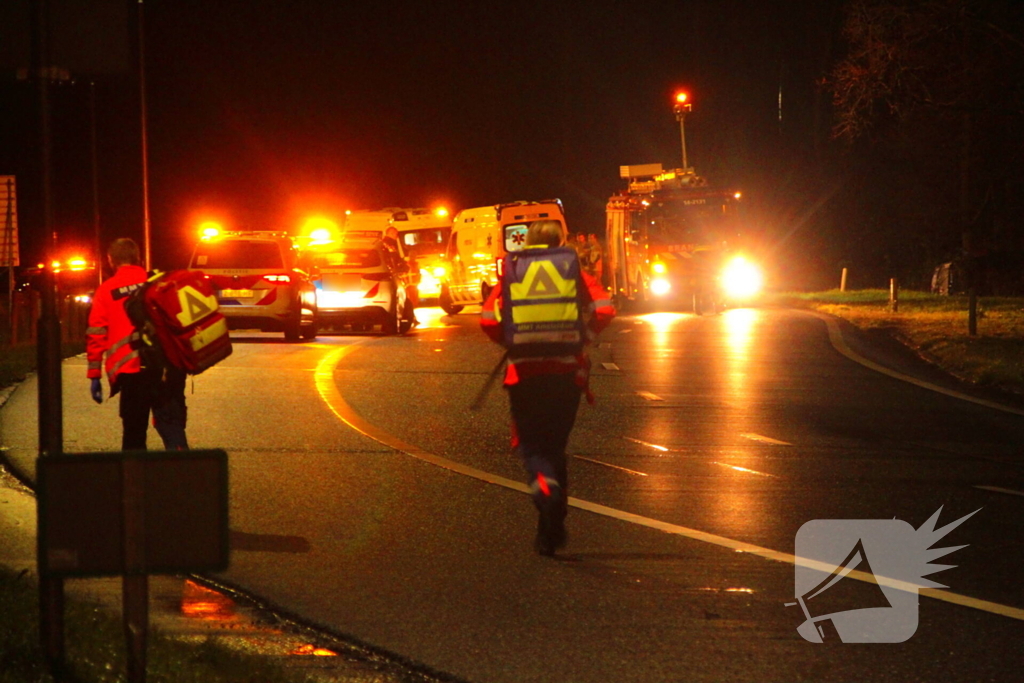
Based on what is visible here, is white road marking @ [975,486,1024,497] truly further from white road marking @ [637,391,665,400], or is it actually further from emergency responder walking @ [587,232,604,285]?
emergency responder walking @ [587,232,604,285]

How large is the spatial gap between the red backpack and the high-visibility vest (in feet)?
5.61

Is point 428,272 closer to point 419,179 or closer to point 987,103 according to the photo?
point 987,103

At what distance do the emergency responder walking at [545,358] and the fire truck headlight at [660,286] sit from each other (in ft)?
86.5

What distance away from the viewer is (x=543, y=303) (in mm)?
7684

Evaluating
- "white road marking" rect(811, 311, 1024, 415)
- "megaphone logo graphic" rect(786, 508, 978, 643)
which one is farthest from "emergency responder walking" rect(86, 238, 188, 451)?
"white road marking" rect(811, 311, 1024, 415)

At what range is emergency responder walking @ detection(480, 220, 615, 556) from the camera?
7648mm

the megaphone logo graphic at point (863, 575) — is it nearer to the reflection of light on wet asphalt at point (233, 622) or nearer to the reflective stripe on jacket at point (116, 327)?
the reflection of light on wet asphalt at point (233, 622)

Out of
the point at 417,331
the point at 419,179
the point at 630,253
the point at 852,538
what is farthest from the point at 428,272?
the point at 419,179

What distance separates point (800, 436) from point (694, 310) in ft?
69.0

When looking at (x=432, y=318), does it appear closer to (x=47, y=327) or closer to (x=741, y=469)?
(x=741, y=469)

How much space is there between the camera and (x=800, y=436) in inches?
491

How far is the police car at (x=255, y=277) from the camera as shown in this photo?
22.8m

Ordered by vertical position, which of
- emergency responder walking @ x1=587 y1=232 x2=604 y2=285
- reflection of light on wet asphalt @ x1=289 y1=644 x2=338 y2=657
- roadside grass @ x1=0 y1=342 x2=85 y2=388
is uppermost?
emergency responder walking @ x1=587 y1=232 x2=604 y2=285

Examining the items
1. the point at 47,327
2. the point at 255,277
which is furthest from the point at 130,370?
the point at 255,277
